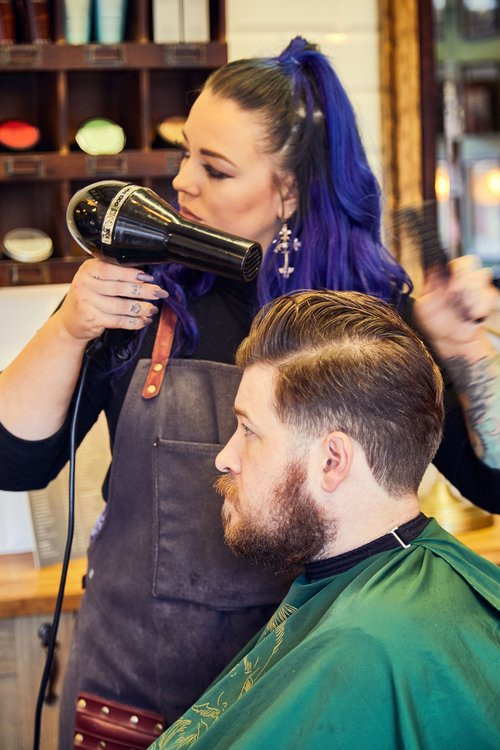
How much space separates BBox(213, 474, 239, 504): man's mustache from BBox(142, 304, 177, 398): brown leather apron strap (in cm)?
25

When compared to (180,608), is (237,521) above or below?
above

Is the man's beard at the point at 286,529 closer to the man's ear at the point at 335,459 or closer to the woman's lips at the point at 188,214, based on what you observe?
the man's ear at the point at 335,459

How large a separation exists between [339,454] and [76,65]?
9.22ft

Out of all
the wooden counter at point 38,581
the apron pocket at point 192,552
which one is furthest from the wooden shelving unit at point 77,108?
the apron pocket at point 192,552

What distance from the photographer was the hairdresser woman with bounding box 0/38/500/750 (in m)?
1.71

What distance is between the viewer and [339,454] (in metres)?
1.43

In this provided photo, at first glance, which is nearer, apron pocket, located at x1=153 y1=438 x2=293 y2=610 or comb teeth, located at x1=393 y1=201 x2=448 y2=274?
comb teeth, located at x1=393 y1=201 x2=448 y2=274

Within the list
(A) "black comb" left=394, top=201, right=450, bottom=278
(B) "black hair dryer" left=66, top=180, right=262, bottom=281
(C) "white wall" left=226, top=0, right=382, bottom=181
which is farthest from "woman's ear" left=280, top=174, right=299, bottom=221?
(C) "white wall" left=226, top=0, right=382, bottom=181

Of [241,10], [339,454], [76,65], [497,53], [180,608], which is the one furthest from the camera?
[497,53]

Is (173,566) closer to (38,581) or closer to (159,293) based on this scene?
(159,293)

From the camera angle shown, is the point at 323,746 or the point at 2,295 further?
the point at 2,295

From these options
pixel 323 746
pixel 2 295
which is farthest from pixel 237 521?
pixel 2 295

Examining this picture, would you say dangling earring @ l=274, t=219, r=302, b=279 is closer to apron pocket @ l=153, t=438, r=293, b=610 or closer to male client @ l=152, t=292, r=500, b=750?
male client @ l=152, t=292, r=500, b=750

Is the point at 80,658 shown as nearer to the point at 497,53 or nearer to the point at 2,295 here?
the point at 2,295
